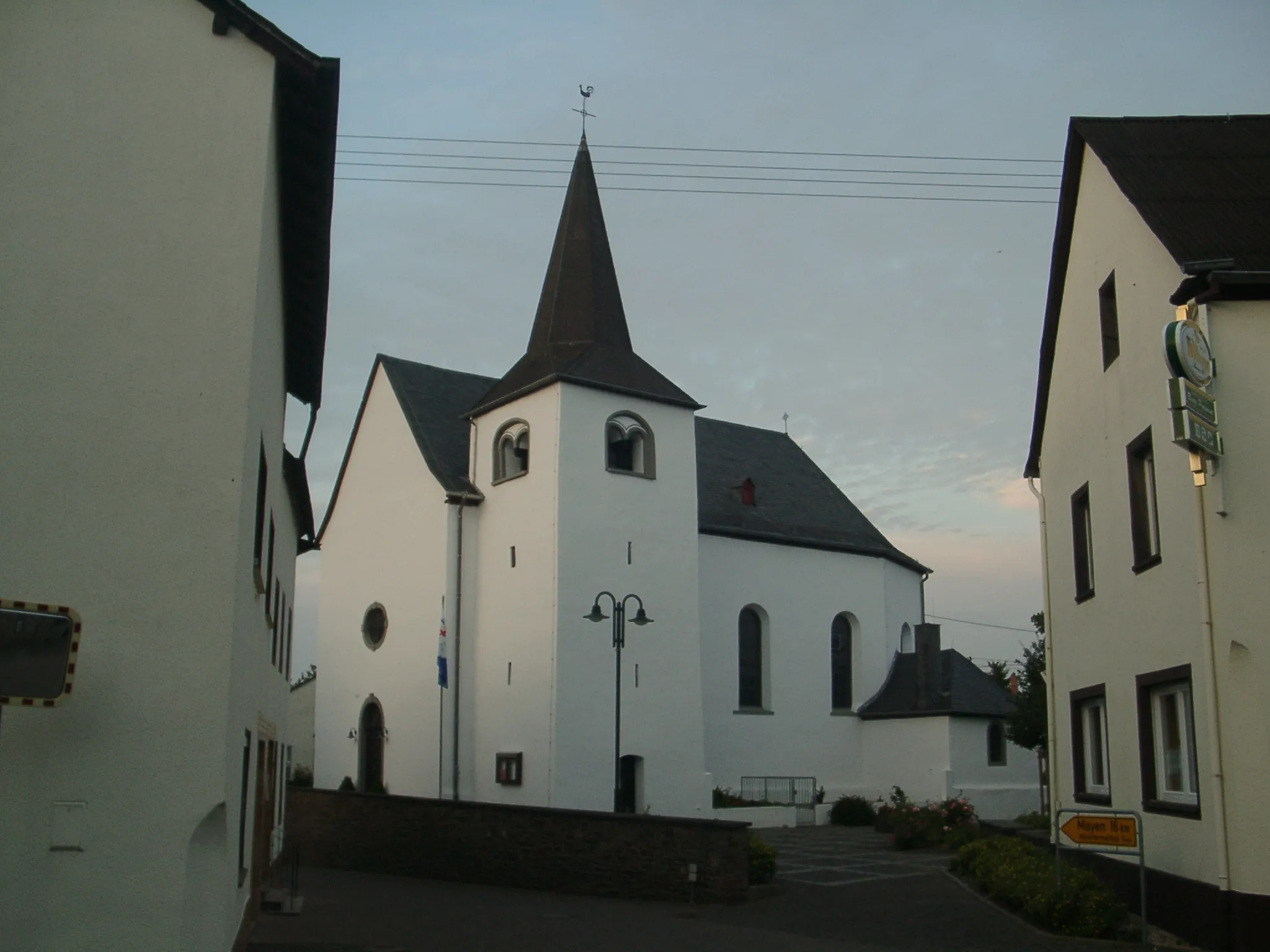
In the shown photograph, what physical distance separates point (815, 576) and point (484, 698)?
12040 millimetres

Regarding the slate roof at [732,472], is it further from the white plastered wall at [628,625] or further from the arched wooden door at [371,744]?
the arched wooden door at [371,744]

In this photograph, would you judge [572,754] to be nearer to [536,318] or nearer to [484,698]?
[484,698]

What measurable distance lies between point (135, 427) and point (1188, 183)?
38.8 ft

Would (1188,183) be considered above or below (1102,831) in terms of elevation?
above

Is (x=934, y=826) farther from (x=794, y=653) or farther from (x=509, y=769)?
(x=794, y=653)

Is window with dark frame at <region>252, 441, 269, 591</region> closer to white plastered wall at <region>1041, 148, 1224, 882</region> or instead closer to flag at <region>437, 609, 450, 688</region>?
white plastered wall at <region>1041, 148, 1224, 882</region>

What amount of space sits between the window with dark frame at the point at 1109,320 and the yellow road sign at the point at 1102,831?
567cm

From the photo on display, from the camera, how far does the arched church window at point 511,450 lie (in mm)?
31219

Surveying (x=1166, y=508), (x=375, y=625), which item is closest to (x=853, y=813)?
(x=375, y=625)

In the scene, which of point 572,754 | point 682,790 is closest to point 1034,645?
point 682,790

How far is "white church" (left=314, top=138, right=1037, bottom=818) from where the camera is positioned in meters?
28.9

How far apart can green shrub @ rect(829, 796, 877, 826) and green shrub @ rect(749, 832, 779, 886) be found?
1718cm

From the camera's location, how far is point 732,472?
3922 centimetres

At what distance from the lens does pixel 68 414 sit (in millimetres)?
9070
